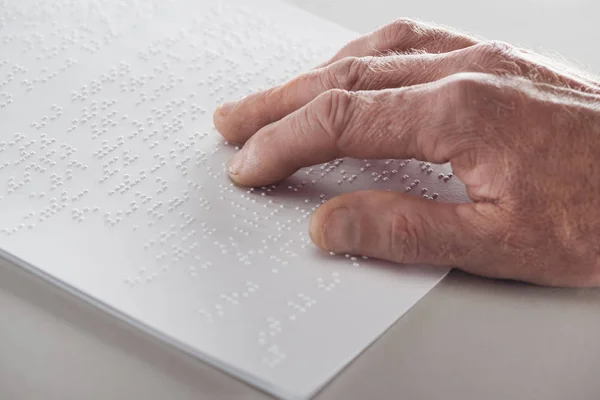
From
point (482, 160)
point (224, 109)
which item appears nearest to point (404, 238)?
point (482, 160)

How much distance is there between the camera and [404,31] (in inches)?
48.0

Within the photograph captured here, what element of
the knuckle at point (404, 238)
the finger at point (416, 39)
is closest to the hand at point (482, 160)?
the knuckle at point (404, 238)

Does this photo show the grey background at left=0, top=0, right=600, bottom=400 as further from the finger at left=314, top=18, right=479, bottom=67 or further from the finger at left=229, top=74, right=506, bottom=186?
the finger at left=314, top=18, right=479, bottom=67

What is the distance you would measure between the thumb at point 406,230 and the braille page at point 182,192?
0.08 feet

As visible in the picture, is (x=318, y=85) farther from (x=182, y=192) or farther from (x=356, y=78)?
(x=182, y=192)

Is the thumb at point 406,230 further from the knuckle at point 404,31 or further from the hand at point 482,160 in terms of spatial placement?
the knuckle at point 404,31

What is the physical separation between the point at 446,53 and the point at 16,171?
0.59 m

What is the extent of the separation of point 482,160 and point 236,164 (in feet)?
1.06

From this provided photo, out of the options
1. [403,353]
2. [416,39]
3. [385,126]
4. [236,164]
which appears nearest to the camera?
[403,353]

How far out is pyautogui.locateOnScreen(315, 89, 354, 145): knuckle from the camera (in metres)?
1.01

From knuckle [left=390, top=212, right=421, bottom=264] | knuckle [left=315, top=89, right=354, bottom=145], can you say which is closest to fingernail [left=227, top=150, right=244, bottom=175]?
knuckle [left=315, top=89, right=354, bottom=145]

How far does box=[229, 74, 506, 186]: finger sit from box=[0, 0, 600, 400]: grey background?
0.53 ft

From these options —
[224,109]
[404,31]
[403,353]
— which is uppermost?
[404,31]

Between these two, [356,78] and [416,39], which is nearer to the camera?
[356,78]
